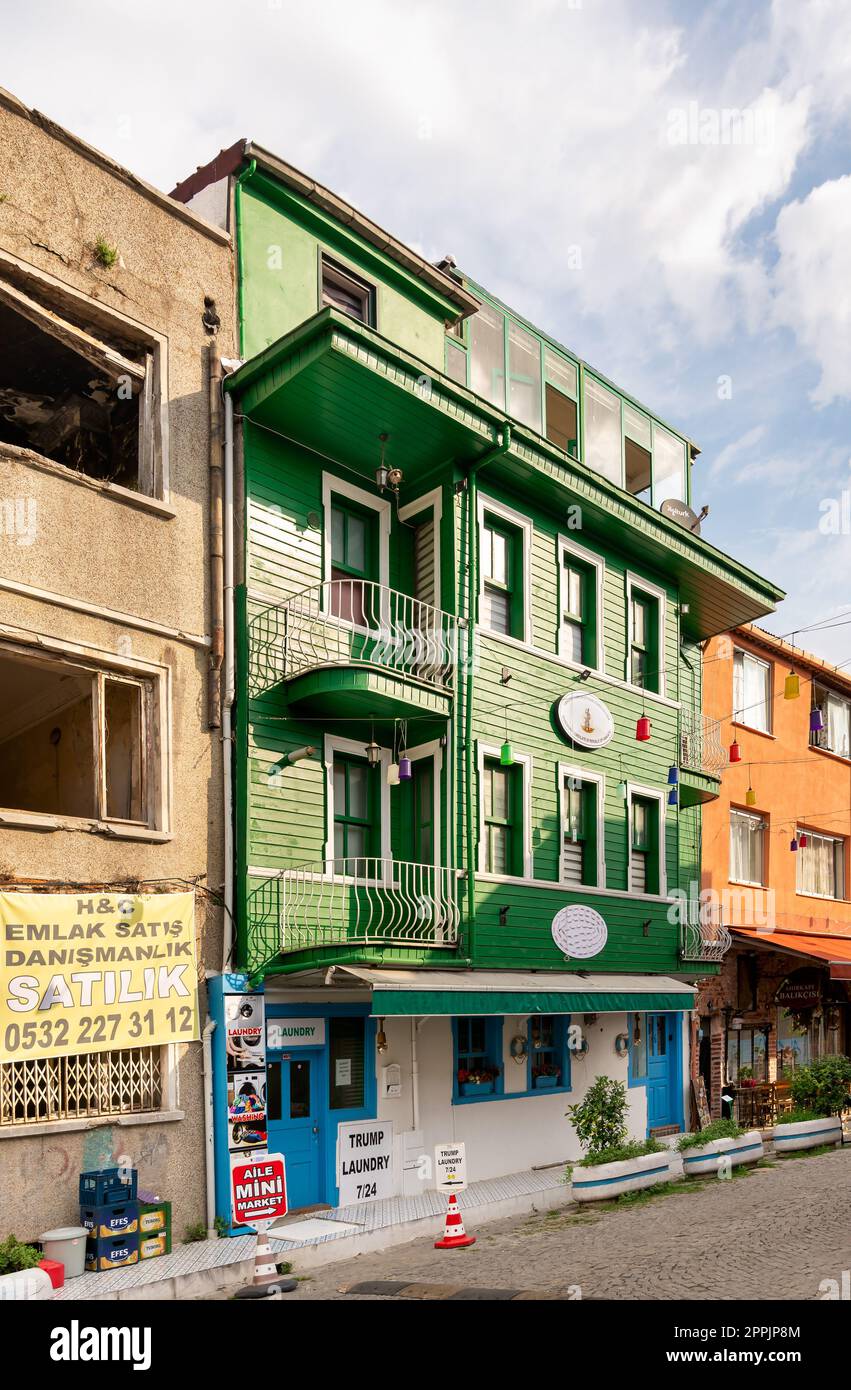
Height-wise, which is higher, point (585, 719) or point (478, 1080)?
point (585, 719)

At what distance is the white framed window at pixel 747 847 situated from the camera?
1000 inches

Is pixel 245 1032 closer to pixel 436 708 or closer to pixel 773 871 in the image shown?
pixel 436 708

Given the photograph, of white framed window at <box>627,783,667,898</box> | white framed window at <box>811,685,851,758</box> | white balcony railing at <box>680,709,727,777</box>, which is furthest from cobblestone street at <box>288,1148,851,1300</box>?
white framed window at <box>811,685,851,758</box>

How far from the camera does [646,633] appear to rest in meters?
21.8

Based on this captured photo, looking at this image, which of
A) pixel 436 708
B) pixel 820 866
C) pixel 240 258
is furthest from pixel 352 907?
pixel 820 866

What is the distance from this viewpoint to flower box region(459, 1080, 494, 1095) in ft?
56.5

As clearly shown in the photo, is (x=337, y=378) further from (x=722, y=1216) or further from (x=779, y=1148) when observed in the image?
(x=779, y=1148)

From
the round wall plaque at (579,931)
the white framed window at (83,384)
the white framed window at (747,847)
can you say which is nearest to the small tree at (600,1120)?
the round wall plaque at (579,931)

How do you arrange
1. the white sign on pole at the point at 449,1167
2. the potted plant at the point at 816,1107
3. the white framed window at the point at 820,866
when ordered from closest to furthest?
1. the white sign on pole at the point at 449,1167
2. the potted plant at the point at 816,1107
3. the white framed window at the point at 820,866

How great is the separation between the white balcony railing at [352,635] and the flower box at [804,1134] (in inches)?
351

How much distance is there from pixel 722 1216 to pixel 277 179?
13.9 metres

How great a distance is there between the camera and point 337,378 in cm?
1496

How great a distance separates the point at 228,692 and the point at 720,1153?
9.44 m

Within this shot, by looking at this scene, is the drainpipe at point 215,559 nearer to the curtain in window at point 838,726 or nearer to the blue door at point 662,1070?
the blue door at point 662,1070
